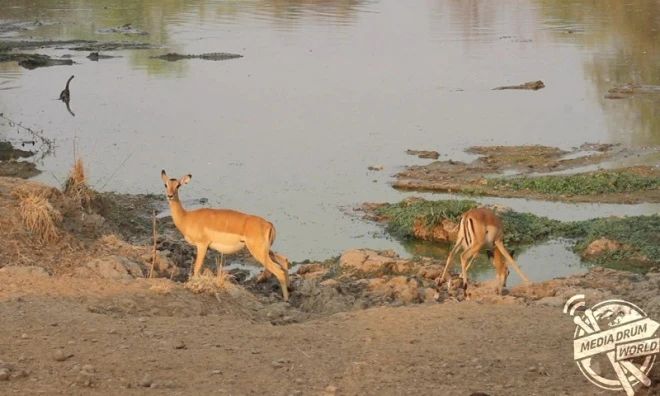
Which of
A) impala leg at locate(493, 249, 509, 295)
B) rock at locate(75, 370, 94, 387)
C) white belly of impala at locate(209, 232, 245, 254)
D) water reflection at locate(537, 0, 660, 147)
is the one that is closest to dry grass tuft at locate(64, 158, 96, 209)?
white belly of impala at locate(209, 232, 245, 254)

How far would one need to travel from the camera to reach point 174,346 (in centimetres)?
838

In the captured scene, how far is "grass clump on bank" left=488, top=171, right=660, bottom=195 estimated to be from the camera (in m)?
18.2

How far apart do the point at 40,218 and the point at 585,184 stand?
33.1ft

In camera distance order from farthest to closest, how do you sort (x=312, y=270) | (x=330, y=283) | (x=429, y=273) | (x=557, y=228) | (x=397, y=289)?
(x=557, y=228)
(x=312, y=270)
(x=429, y=273)
(x=330, y=283)
(x=397, y=289)

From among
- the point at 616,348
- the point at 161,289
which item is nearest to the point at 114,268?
the point at 161,289

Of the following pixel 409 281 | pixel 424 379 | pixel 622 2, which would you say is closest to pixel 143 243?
pixel 409 281

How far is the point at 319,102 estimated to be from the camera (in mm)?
28734

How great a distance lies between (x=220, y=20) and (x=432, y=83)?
20.4m

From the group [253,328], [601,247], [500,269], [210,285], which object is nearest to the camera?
[253,328]

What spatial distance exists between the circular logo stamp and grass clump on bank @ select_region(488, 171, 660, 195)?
8112 millimetres

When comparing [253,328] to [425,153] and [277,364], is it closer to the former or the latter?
[277,364]

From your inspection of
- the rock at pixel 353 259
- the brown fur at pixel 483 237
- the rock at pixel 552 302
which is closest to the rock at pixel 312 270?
the rock at pixel 353 259

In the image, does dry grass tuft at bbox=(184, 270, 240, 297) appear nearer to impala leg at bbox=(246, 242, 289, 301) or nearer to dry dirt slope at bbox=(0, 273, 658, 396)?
dry dirt slope at bbox=(0, 273, 658, 396)

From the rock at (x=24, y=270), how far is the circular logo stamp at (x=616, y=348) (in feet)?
16.7
